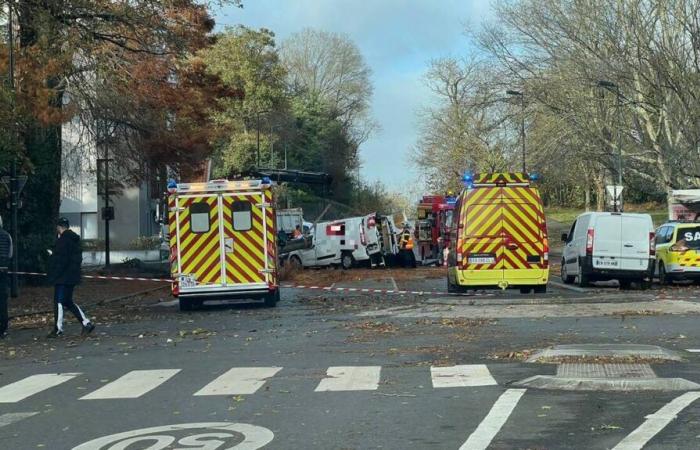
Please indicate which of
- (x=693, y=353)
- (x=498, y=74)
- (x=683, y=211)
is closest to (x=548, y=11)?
(x=498, y=74)

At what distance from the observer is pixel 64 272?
16.5m

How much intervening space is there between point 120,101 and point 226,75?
40890mm

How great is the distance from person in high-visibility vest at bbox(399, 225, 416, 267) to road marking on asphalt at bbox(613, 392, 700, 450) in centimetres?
3425

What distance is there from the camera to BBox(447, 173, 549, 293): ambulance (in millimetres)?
21688

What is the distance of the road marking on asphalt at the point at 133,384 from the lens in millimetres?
10062

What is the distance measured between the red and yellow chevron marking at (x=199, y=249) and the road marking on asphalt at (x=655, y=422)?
13519 millimetres

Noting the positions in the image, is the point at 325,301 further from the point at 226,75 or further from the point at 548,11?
the point at 226,75

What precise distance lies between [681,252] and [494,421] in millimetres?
19942

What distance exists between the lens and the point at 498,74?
47.2 m

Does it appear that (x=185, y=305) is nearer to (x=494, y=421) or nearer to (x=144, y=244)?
(x=494, y=421)

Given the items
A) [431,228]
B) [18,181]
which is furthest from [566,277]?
[431,228]

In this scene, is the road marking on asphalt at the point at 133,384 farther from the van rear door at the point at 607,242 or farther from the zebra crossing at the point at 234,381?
the van rear door at the point at 607,242

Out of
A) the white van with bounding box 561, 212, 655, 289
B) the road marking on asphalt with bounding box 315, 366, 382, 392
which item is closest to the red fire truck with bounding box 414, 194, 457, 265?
the white van with bounding box 561, 212, 655, 289

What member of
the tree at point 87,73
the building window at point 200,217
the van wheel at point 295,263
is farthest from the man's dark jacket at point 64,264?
the van wheel at point 295,263
